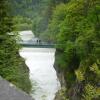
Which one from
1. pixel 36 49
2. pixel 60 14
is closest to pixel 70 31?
pixel 60 14

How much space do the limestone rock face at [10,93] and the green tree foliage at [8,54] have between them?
5.77 metres

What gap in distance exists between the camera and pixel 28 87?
1074 centimetres

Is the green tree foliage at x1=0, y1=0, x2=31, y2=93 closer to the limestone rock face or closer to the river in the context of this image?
the limestone rock face

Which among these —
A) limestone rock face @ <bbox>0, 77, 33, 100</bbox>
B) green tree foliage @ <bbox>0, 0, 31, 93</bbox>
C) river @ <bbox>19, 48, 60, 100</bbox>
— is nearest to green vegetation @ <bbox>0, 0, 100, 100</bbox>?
green tree foliage @ <bbox>0, 0, 31, 93</bbox>

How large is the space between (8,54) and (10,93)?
6822mm

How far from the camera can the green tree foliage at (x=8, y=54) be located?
9421 mm

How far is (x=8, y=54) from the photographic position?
9.91 metres

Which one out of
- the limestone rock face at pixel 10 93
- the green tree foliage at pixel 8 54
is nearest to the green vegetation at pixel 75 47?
the green tree foliage at pixel 8 54

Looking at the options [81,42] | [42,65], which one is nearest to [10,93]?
[81,42]

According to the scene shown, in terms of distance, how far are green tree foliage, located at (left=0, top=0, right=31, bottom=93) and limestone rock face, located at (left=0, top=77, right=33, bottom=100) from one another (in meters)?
5.77

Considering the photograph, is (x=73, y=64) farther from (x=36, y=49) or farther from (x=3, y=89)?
(x=3, y=89)

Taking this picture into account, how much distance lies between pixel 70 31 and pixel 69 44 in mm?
1695

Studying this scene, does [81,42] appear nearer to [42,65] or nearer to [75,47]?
[75,47]

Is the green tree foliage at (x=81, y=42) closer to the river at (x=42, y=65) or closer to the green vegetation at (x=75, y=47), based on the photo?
the green vegetation at (x=75, y=47)
